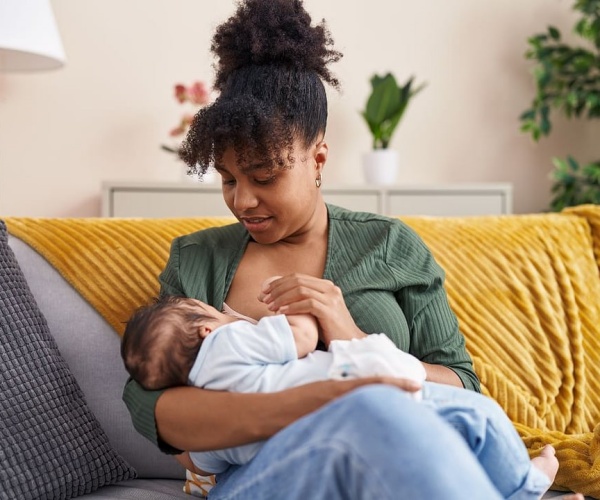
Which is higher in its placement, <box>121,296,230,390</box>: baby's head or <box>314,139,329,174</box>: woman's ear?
<box>314,139,329,174</box>: woman's ear

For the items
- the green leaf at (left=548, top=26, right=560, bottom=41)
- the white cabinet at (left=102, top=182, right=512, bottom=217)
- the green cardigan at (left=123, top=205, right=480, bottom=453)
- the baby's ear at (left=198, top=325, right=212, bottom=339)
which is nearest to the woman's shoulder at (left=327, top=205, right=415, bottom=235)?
the green cardigan at (left=123, top=205, right=480, bottom=453)

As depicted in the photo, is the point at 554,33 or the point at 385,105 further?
the point at 554,33

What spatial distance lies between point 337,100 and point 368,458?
2.47m

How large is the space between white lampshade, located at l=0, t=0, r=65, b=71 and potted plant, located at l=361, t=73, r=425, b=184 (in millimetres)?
1296

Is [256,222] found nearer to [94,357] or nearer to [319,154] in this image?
[319,154]

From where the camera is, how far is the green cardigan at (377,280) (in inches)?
59.0

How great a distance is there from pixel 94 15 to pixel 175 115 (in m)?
0.52

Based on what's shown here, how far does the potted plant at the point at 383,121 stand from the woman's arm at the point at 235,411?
2.25m

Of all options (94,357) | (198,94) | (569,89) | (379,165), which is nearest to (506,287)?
(94,357)

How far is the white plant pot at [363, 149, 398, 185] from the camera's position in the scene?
341 centimetres

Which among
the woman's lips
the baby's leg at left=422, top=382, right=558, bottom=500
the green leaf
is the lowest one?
the baby's leg at left=422, top=382, right=558, bottom=500

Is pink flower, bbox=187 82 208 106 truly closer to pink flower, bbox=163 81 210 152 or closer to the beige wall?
pink flower, bbox=163 81 210 152

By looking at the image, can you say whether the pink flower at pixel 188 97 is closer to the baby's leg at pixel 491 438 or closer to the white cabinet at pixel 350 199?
the white cabinet at pixel 350 199

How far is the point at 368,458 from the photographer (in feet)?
3.27
